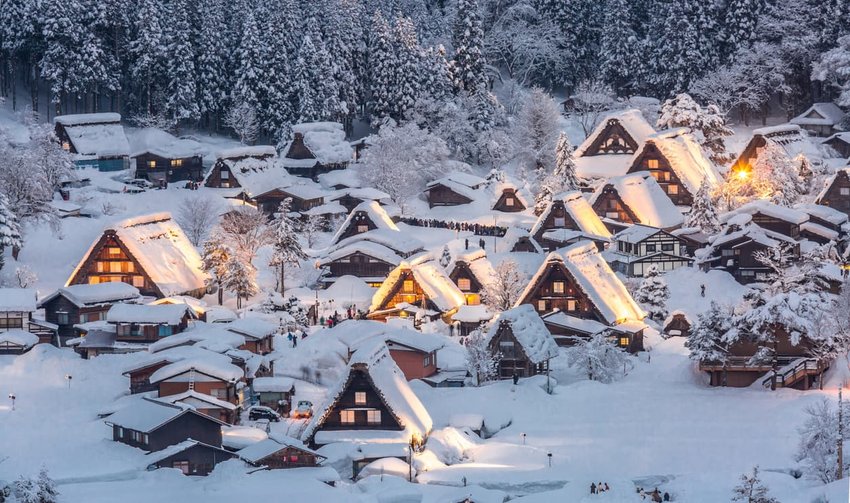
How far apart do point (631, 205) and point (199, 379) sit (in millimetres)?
30832

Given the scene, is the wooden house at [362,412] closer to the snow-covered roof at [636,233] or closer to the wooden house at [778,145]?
the snow-covered roof at [636,233]

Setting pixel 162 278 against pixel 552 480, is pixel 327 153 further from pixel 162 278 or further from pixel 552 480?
pixel 552 480

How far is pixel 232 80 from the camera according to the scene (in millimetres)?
90375

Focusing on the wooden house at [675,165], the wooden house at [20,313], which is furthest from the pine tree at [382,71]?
the wooden house at [20,313]

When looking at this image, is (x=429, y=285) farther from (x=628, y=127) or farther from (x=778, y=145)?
(x=628, y=127)

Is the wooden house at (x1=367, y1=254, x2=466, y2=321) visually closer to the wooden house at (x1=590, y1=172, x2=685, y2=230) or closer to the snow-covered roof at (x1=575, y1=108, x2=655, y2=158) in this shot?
the wooden house at (x1=590, y1=172, x2=685, y2=230)

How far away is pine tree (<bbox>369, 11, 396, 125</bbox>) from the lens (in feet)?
298

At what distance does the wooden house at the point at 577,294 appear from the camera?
208 feet

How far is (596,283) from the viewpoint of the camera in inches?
2537

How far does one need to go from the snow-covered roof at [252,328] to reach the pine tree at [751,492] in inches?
825

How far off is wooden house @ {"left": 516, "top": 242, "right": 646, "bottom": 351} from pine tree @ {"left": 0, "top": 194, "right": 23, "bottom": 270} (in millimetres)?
20690

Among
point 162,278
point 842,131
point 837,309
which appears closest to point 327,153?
point 162,278

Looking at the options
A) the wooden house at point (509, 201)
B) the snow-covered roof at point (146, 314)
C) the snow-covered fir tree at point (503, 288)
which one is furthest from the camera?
the wooden house at point (509, 201)

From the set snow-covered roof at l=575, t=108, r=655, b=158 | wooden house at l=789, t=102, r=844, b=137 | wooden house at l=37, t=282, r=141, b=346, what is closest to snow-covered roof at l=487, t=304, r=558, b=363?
wooden house at l=37, t=282, r=141, b=346
